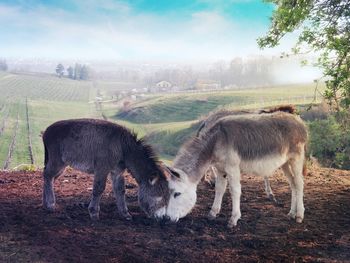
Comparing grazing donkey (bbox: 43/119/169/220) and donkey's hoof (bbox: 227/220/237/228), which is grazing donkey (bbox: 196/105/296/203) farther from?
grazing donkey (bbox: 43/119/169/220)

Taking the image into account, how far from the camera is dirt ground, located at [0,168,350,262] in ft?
21.1

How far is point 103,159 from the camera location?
329 inches

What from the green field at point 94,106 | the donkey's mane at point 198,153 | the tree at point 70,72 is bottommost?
the green field at point 94,106

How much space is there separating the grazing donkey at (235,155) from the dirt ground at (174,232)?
19.5 inches

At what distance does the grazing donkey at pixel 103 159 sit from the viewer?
26.5 ft

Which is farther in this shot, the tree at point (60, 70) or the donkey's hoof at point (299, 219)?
the tree at point (60, 70)

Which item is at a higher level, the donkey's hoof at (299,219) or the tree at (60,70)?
the tree at (60,70)

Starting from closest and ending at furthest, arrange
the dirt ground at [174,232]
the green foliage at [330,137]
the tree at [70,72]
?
the dirt ground at [174,232] < the green foliage at [330,137] < the tree at [70,72]

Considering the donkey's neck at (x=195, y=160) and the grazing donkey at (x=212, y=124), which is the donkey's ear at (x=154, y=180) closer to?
the donkey's neck at (x=195, y=160)

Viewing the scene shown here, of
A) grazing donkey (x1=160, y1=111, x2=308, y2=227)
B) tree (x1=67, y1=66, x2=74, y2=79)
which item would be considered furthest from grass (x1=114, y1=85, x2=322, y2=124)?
grazing donkey (x1=160, y1=111, x2=308, y2=227)

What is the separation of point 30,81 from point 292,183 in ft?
242

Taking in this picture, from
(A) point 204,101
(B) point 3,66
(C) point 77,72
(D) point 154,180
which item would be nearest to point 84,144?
(D) point 154,180

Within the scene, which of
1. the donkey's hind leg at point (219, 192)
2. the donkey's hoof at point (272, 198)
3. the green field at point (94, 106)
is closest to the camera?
the donkey's hind leg at point (219, 192)

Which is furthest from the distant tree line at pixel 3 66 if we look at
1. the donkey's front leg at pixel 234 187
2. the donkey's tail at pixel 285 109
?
the donkey's front leg at pixel 234 187
